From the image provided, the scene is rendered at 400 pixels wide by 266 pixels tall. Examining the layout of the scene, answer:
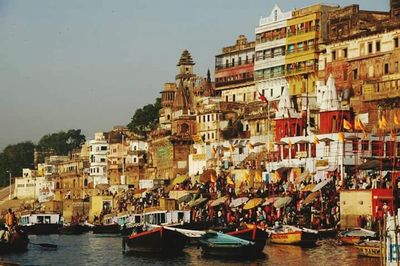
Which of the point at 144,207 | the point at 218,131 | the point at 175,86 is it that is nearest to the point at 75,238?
the point at 144,207

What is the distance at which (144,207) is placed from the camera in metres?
75.0

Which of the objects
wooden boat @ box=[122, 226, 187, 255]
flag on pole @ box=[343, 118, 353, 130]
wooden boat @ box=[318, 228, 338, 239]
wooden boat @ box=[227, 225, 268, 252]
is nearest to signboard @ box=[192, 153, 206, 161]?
flag on pole @ box=[343, 118, 353, 130]

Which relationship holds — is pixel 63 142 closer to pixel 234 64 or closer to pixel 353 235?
pixel 234 64

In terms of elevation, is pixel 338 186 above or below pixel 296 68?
below

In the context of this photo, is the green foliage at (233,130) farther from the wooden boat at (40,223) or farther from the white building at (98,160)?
the white building at (98,160)

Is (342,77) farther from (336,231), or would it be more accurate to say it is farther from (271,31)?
(336,231)

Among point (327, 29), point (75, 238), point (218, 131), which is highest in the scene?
point (327, 29)

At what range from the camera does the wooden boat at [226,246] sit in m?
44.7

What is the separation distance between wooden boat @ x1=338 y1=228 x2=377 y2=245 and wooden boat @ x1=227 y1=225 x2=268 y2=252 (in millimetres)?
4034

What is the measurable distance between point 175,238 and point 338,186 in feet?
41.9

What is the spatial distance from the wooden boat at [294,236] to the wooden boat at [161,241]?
4.85m

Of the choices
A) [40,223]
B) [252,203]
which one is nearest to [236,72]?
[40,223]

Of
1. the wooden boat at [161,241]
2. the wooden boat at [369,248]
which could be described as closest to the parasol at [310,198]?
the wooden boat at [161,241]

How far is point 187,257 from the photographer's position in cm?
4672
